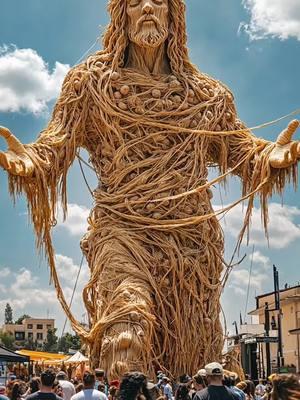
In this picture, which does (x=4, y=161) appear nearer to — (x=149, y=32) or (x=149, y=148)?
(x=149, y=148)

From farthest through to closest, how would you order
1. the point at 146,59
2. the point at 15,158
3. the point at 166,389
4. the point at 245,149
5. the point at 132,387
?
the point at 146,59, the point at 245,149, the point at 15,158, the point at 166,389, the point at 132,387

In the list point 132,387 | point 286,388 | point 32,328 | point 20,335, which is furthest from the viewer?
point 32,328

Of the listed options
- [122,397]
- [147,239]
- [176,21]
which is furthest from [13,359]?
[122,397]

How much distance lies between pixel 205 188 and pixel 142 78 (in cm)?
138

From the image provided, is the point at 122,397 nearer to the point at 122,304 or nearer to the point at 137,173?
the point at 122,304

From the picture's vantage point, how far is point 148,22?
7797 millimetres

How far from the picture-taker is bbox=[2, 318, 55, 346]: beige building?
209 feet

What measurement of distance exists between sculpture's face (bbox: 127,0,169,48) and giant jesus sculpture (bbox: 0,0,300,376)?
0.04 feet

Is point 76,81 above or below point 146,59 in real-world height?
Result: below

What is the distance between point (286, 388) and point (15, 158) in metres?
4.83

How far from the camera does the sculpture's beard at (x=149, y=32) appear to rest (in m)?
7.80

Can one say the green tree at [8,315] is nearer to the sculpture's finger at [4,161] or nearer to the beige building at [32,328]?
the beige building at [32,328]

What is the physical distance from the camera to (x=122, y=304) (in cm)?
678

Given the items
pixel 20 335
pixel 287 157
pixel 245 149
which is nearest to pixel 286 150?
pixel 287 157
